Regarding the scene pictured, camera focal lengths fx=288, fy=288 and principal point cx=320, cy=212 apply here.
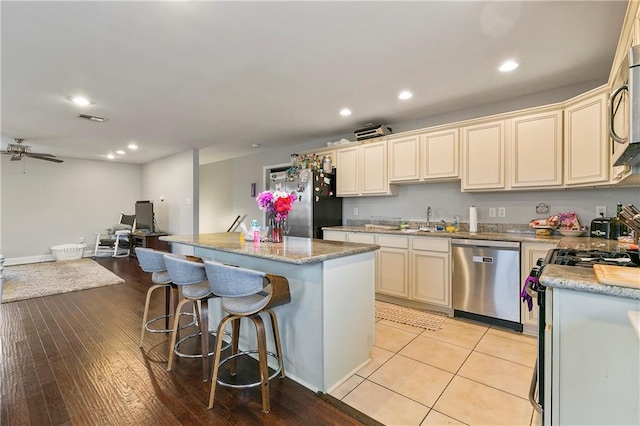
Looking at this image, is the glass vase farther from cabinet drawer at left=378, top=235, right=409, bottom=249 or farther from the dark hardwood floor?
cabinet drawer at left=378, top=235, right=409, bottom=249

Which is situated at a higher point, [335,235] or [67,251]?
[335,235]

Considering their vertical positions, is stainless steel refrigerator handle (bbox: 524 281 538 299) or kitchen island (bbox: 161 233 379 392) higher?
stainless steel refrigerator handle (bbox: 524 281 538 299)

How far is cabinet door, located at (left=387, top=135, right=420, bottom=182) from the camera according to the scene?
3.71 m

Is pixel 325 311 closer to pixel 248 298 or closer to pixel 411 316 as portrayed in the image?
pixel 248 298

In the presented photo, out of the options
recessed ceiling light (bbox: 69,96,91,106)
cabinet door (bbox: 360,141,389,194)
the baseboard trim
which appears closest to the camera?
recessed ceiling light (bbox: 69,96,91,106)

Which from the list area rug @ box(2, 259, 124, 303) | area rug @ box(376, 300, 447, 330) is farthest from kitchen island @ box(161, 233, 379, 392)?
area rug @ box(2, 259, 124, 303)

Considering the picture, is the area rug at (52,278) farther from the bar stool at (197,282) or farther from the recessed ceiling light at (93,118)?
the bar stool at (197,282)

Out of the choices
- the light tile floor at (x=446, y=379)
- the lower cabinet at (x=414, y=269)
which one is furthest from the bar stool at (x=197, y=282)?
the lower cabinet at (x=414, y=269)

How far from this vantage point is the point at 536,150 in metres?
2.89

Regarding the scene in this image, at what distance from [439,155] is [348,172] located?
53.3 inches

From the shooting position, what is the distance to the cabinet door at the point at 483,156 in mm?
3104

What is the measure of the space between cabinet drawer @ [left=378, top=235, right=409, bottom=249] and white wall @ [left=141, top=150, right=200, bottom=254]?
163 inches

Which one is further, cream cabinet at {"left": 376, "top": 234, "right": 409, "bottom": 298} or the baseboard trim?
the baseboard trim

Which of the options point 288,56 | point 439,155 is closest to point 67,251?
point 288,56
